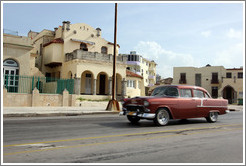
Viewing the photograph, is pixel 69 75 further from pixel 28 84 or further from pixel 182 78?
pixel 182 78

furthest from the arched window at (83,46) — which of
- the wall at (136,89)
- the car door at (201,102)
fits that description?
the car door at (201,102)

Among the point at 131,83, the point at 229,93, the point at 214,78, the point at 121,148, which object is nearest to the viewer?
the point at 121,148

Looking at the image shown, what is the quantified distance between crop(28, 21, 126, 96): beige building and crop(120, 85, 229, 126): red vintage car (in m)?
17.9

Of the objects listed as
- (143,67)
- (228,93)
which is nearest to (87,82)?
(228,93)

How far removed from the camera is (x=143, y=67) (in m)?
69.9

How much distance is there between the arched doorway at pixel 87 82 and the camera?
99.9 feet

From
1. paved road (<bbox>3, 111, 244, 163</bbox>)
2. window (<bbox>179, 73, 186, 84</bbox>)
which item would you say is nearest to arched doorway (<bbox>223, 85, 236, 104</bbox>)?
window (<bbox>179, 73, 186, 84</bbox>)

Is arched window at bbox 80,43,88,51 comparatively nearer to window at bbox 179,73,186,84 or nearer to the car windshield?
the car windshield

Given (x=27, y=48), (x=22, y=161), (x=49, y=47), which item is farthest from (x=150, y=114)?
(x=49, y=47)

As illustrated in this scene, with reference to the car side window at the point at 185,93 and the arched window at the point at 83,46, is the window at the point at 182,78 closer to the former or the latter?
the arched window at the point at 83,46

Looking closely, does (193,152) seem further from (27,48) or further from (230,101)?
(230,101)

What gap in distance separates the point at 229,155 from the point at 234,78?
50.5 m

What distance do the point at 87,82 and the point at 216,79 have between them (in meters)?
35.3

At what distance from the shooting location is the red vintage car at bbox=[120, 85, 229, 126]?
9.57 metres
